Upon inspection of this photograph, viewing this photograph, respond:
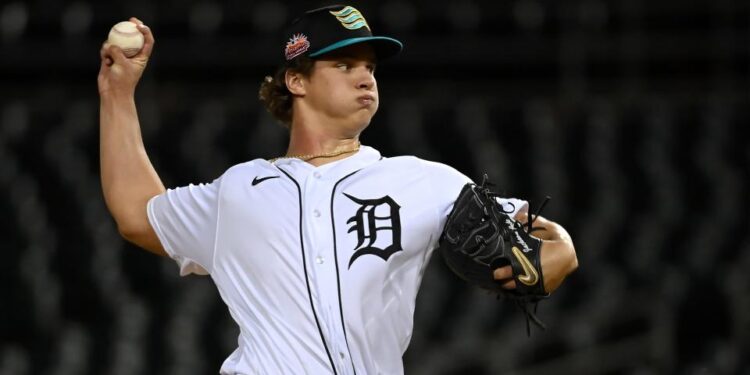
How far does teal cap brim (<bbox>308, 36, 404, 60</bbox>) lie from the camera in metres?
2.53

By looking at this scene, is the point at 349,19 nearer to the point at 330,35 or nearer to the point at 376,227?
the point at 330,35

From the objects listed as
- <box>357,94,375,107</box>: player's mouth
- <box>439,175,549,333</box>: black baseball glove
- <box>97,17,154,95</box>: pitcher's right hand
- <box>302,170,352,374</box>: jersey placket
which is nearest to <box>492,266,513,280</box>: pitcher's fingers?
<box>439,175,549,333</box>: black baseball glove

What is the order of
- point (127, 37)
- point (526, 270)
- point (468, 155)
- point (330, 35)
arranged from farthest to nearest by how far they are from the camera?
point (468, 155), point (127, 37), point (330, 35), point (526, 270)

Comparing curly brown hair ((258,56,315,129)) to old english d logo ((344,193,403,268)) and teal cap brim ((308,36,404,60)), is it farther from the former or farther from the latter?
old english d logo ((344,193,403,268))

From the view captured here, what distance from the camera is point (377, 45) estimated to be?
8.61ft

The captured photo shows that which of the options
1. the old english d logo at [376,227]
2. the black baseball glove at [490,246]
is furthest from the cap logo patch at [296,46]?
the black baseball glove at [490,246]

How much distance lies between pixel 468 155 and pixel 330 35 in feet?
13.8

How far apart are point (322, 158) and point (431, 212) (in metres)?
0.32

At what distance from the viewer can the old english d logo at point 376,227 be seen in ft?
7.90

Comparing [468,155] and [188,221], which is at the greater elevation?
[188,221]

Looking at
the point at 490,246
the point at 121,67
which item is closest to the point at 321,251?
the point at 490,246

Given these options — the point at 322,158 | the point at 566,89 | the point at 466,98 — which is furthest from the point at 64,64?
the point at 322,158

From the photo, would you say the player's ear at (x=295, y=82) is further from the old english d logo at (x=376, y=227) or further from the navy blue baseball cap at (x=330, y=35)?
the old english d logo at (x=376, y=227)

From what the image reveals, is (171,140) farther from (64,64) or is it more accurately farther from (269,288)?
(269,288)
